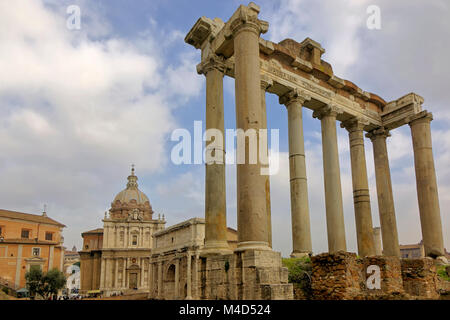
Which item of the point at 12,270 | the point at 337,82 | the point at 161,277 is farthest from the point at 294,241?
the point at 12,270

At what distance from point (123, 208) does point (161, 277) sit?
89.6 feet

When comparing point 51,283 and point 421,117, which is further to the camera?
point 51,283

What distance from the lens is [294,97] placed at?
16.8 m

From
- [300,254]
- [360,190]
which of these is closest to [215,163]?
[300,254]

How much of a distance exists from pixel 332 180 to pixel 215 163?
6889 mm

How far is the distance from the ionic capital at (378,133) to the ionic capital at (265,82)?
8369 millimetres

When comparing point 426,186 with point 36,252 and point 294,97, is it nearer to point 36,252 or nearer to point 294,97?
point 294,97

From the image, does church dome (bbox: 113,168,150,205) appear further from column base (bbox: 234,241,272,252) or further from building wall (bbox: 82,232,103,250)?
column base (bbox: 234,241,272,252)

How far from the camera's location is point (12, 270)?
174 ft

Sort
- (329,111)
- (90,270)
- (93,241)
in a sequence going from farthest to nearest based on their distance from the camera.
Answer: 1. (93,241)
2. (90,270)
3. (329,111)

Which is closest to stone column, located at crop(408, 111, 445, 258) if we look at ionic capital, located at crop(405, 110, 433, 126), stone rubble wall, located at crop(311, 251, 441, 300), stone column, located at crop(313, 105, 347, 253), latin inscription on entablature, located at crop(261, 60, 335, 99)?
ionic capital, located at crop(405, 110, 433, 126)

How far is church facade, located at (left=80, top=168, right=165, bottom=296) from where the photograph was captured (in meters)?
64.2
